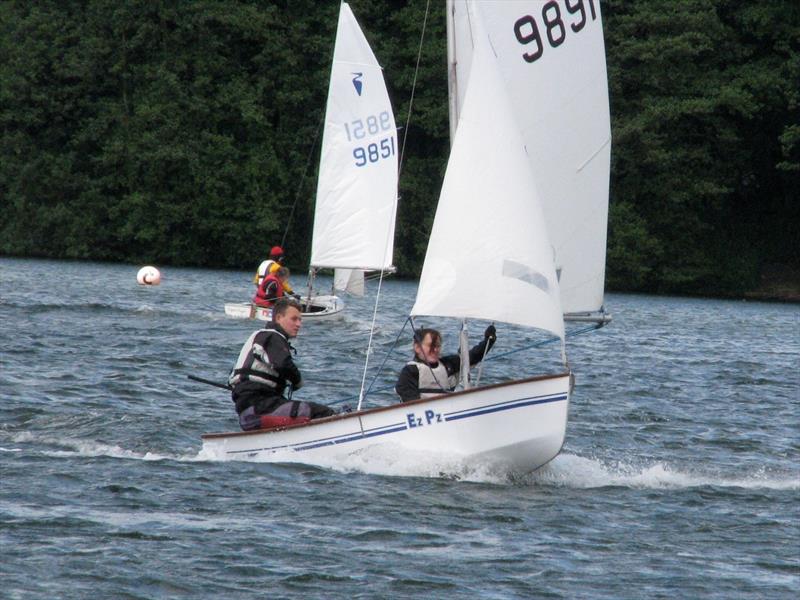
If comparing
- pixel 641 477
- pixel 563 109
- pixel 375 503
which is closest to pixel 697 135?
pixel 563 109

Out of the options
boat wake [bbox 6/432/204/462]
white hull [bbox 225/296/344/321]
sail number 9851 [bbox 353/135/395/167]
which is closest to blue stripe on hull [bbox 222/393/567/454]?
boat wake [bbox 6/432/204/462]

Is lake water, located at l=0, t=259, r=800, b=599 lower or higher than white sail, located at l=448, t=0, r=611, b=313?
lower

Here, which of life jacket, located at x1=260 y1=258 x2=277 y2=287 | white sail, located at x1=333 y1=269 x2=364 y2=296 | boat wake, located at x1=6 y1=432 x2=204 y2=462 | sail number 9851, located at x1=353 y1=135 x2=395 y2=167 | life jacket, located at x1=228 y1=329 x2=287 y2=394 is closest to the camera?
life jacket, located at x1=228 y1=329 x2=287 y2=394

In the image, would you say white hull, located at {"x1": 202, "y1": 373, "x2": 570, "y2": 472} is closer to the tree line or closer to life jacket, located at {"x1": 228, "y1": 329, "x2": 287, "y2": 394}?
life jacket, located at {"x1": 228, "y1": 329, "x2": 287, "y2": 394}

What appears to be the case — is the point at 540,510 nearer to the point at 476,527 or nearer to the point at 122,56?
the point at 476,527

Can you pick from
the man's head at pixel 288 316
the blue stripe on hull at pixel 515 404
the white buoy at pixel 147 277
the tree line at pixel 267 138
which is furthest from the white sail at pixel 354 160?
the tree line at pixel 267 138

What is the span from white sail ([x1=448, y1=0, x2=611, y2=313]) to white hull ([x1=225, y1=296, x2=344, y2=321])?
483 inches

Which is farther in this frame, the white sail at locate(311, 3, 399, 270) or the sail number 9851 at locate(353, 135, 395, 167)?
the sail number 9851 at locate(353, 135, 395, 167)

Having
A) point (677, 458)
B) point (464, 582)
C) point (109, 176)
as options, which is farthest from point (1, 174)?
point (464, 582)

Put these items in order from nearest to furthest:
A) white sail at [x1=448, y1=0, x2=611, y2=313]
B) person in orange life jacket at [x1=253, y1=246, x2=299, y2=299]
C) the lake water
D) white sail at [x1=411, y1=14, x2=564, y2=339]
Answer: the lake water → white sail at [x1=411, y1=14, x2=564, y2=339] → white sail at [x1=448, y1=0, x2=611, y2=313] → person in orange life jacket at [x1=253, y1=246, x2=299, y2=299]

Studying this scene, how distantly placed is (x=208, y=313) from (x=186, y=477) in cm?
1512

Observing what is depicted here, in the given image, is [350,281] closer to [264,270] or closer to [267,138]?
[264,270]

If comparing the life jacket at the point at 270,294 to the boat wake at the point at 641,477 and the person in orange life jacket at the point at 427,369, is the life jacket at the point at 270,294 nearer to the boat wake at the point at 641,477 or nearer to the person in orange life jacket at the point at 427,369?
the boat wake at the point at 641,477

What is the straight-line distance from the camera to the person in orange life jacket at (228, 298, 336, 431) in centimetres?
1013
